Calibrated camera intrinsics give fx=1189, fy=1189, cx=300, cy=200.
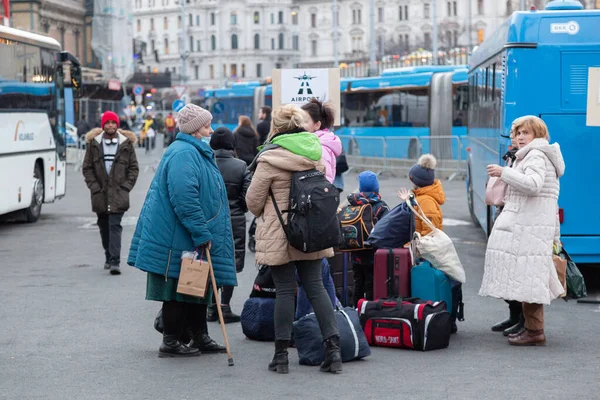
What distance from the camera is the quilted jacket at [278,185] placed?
24.3 feet

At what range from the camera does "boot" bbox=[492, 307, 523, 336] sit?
907 centimetres

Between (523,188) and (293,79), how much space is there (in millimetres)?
7798

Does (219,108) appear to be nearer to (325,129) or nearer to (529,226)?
(325,129)

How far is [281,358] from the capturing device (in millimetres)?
7574

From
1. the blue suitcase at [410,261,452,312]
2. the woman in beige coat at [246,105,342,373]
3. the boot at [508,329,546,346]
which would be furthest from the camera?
the blue suitcase at [410,261,452,312]

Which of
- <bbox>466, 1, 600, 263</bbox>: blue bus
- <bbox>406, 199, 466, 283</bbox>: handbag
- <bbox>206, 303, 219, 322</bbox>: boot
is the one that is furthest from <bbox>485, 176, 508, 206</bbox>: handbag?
<bbox>466, 1, 600, 263</bbox>: blue bus

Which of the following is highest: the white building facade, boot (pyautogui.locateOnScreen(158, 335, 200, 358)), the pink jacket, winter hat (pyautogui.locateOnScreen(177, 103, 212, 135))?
the white building facade

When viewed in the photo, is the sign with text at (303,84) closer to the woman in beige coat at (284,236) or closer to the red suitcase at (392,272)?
the red suitcase at (392,272)

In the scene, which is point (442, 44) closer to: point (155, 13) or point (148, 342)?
point (155, 13)

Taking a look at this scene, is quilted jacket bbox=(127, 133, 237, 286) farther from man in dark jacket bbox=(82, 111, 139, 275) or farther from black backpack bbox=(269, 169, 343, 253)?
man in dark jacket bbox=(82, 111, 139, 275)

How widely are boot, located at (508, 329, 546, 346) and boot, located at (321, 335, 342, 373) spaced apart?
5.29 ft

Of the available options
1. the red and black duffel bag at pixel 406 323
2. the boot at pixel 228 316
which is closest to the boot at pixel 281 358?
the red and black duffel bag at pixel 406 323

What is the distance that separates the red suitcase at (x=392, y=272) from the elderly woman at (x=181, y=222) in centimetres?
125

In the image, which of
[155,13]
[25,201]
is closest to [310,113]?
[25,201]
